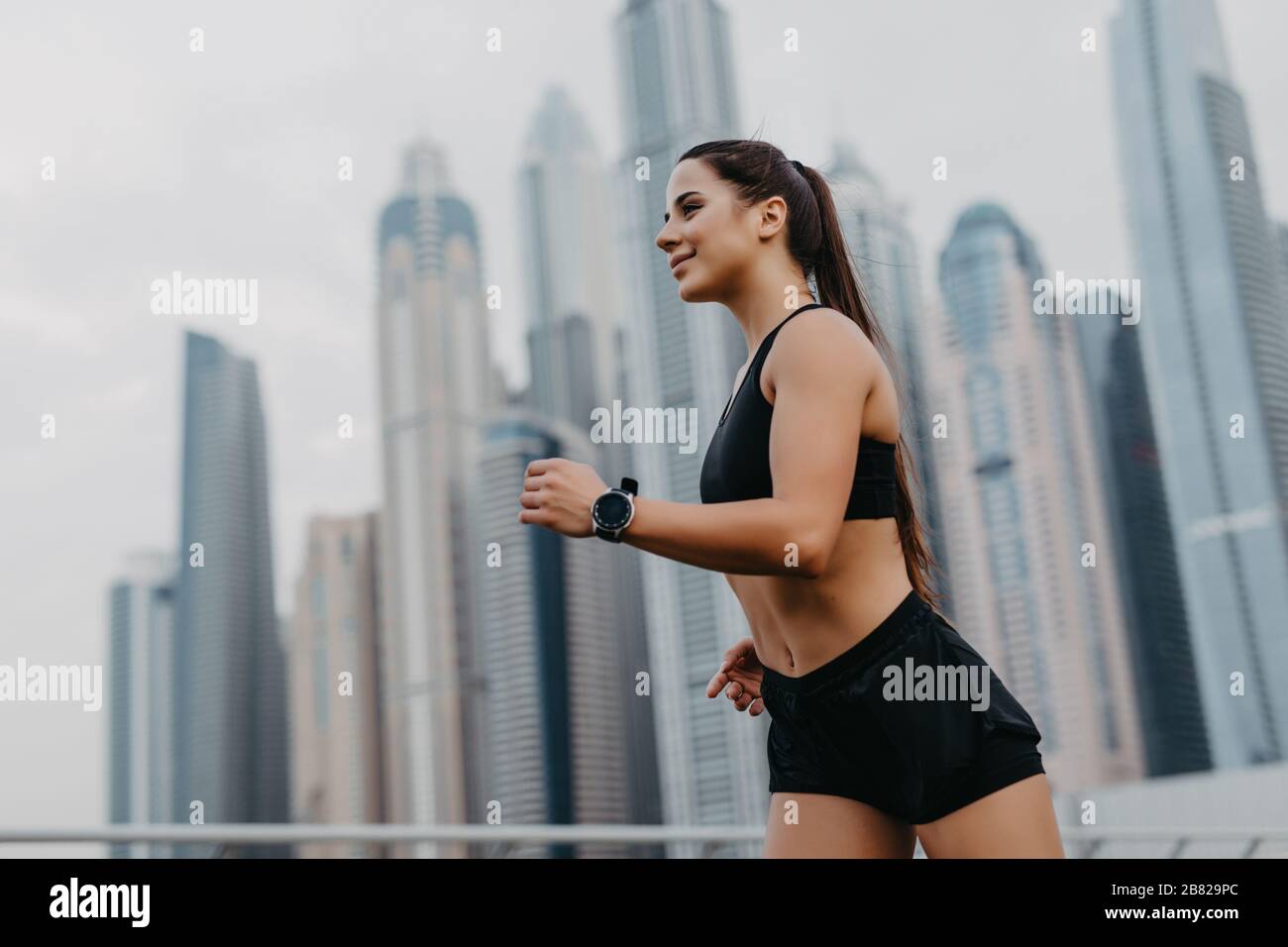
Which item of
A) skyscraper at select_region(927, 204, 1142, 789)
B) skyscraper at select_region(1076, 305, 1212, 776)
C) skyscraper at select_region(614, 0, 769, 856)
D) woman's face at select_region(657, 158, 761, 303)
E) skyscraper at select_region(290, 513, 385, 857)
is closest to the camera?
woman's face at select_region(657, 158, 761, 303)

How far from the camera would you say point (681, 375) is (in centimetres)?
8725

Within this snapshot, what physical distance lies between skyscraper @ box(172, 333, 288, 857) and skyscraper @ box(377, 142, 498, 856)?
1692 centimetres

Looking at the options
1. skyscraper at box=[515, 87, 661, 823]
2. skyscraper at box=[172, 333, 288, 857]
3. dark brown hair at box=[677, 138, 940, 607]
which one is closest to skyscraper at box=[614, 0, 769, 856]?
skyscraper at box=[515, 87, 661, 823]

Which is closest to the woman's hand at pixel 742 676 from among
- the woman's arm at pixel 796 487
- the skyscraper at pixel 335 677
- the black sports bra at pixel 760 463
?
the black sports bra at pixel 760 463

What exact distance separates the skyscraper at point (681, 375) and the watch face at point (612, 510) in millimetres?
67519

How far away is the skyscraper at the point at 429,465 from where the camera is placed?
3935 inches

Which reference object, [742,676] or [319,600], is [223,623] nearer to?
[319,600]

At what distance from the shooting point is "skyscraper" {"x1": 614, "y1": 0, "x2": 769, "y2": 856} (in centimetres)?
7975

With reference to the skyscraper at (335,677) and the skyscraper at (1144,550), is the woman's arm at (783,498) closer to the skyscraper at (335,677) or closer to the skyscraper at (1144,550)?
the skyscraper at (1144,550)

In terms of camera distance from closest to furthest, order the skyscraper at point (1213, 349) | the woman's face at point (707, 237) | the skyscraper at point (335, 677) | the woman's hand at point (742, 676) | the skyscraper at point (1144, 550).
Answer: the woman's face at point (707, 237) → the woman's hand at point (742, 676) → the skyscraper at point (1213, 349) → the skyscraper at point (1144, 550) → the skyscraper at point (335, 677)

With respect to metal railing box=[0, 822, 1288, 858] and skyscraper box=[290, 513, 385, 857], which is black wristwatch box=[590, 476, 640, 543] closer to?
metal railing box=[0, 822, 1288, 858]
